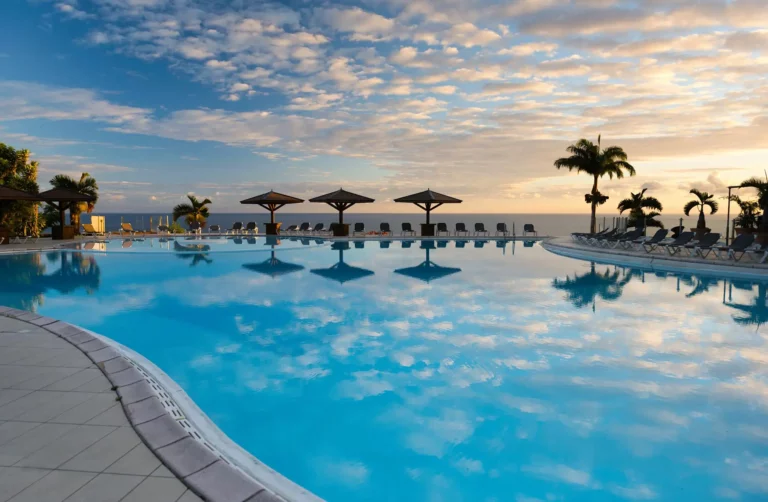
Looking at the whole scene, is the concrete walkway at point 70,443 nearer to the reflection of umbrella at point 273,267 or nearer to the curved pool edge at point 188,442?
the curved pool edge at point 188,442

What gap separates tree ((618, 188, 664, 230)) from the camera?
2209 centimetres

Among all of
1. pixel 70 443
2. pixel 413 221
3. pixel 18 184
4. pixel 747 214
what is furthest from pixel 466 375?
pixel 413 221

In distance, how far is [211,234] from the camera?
976 inches

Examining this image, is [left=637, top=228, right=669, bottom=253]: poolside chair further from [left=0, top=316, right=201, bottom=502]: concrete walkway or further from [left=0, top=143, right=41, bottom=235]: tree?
[left=0, top=143, right=41, bottom=235]: tree

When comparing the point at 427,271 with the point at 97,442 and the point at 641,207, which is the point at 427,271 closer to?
the point at 97,442

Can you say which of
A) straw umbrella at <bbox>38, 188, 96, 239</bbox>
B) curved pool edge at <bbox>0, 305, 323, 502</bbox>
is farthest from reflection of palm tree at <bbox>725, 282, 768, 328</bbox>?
straw umbrella at <bbox>38, 188, 96, 239</bbox>

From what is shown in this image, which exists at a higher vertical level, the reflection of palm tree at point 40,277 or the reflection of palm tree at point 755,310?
the reflection of palm tree at point 40,277

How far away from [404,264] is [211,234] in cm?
1512

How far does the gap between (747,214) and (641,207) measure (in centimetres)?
517

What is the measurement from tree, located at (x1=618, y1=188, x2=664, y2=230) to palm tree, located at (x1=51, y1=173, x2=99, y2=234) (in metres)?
26.5

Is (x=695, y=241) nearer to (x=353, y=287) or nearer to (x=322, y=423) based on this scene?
(x=353, y=287)

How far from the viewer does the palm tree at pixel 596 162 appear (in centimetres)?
2203

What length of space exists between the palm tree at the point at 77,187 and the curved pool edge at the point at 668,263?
21.8 metres

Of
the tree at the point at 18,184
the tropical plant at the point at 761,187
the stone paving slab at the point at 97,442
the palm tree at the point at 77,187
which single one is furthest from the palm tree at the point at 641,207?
the tree at the point at 18,184
